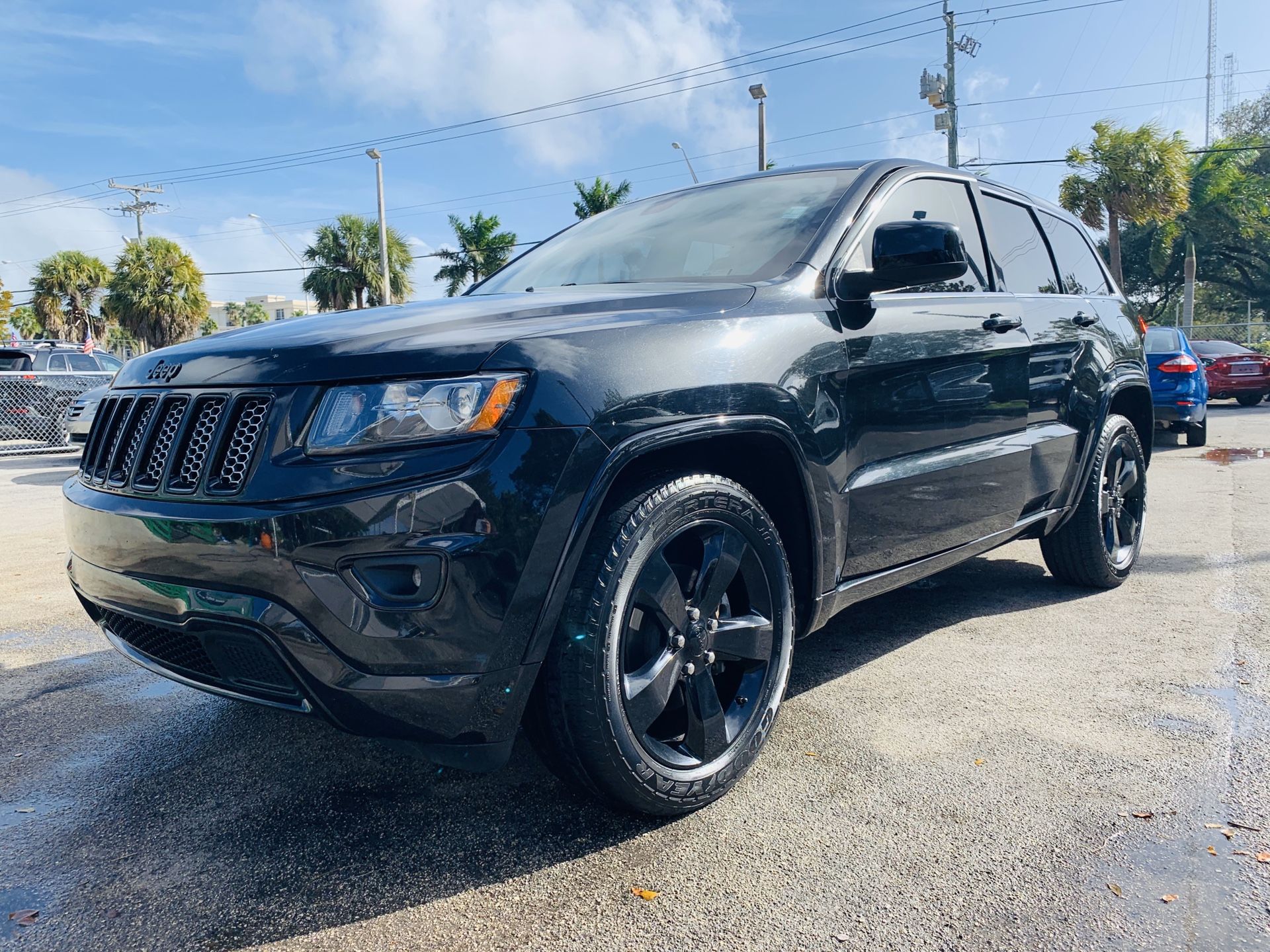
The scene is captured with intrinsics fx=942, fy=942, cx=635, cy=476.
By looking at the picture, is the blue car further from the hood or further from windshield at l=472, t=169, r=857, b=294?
the hood

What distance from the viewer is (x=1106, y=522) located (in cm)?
436

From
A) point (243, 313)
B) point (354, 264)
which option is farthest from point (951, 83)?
point (243, 313)

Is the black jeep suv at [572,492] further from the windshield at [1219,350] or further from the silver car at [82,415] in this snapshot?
the windshield at [1219,350]

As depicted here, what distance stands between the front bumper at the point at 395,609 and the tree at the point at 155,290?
1426 inches

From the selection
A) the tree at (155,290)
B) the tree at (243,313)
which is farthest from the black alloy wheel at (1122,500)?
the tree at (243,313)

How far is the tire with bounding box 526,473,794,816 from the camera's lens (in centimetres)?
202

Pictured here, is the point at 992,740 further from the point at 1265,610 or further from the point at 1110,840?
the point at 1265,610

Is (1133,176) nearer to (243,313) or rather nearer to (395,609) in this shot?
(395,609)

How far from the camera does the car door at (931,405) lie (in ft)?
9.10

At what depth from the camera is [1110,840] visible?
2188mm

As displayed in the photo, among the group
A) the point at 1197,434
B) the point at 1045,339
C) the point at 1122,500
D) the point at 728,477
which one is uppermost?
the point at 1045,339

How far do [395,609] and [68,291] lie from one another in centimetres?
5272

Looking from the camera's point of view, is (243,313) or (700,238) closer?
(700,238)

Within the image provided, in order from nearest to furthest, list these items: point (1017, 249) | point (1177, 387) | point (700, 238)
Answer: point (700, 238) < point (1017, 249) < point (1177, 387)
